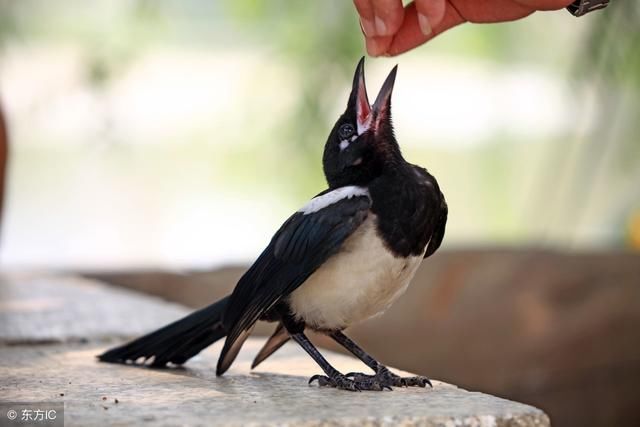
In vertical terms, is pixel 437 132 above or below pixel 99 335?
above

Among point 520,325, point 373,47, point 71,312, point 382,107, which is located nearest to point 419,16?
point 373,47

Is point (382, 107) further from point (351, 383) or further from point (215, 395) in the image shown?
point (215, 395)

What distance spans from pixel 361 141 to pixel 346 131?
0.07 metres

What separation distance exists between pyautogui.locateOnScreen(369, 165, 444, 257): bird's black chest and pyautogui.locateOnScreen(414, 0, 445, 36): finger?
0.31 metres

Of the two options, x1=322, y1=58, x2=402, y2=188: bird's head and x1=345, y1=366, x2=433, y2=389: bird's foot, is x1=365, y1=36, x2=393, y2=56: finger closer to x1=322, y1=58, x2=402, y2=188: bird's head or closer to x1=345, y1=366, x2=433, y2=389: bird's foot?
x1=322, y1=58, x2=402, y2=188: bird's head

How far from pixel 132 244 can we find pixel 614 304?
3625 mm

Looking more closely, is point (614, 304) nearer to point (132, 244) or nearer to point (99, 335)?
point (99, 335)

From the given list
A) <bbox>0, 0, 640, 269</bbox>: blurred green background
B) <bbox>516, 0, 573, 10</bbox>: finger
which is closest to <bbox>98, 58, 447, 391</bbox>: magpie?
<bbox>516, 0, 573, 10</bbox>: finger

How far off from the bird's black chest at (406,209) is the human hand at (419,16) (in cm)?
29

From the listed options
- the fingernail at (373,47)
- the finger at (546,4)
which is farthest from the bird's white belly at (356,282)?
the finger at (546,4)

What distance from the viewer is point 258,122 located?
20.4 ft

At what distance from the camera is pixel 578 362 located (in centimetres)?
497

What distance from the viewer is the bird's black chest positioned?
227 cm

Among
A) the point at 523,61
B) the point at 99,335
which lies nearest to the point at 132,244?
the point at 523,61
